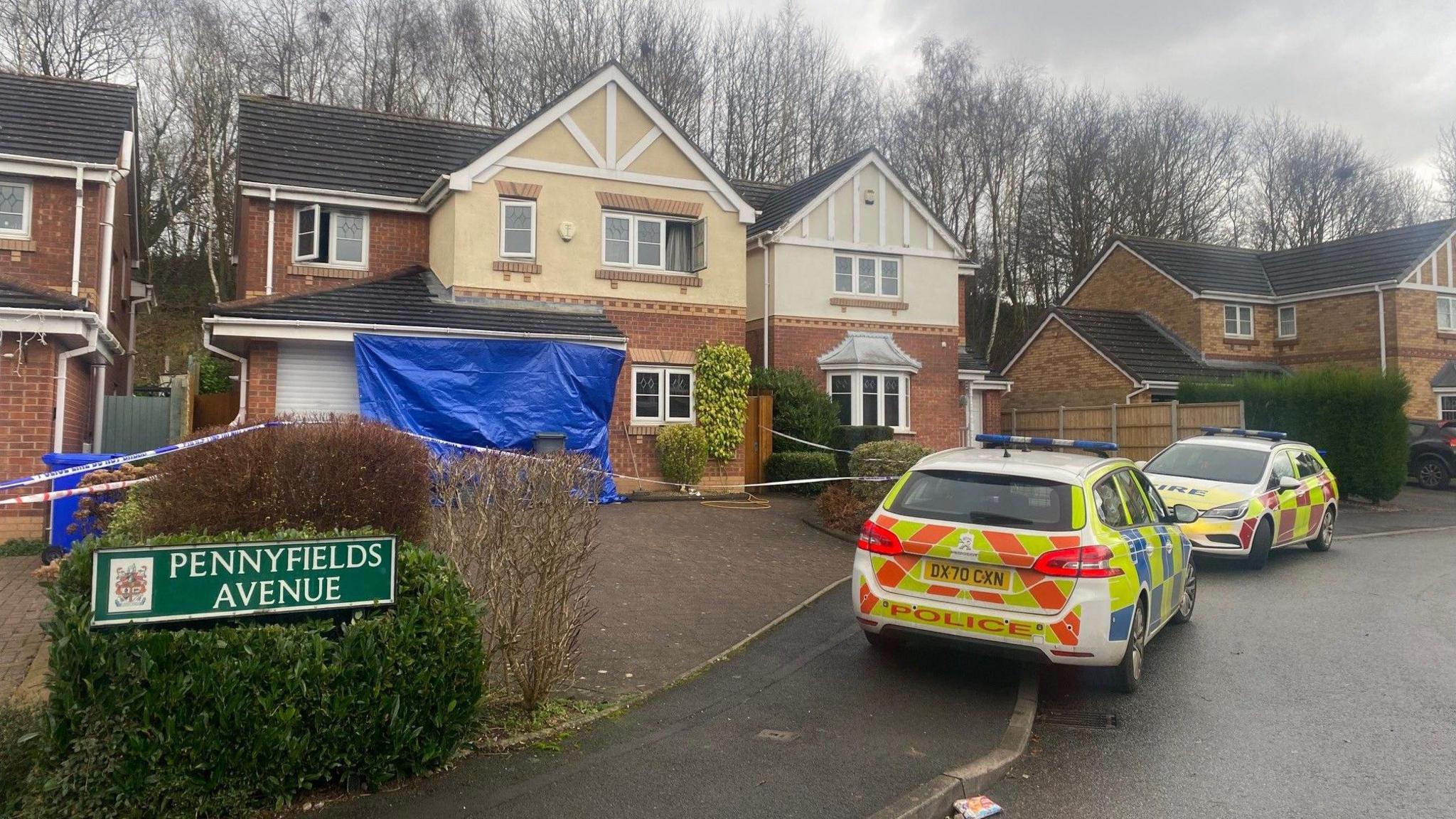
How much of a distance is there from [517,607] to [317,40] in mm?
36082

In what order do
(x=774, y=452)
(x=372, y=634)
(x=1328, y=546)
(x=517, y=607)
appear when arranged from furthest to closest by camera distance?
(x=774, y=452)
(x=1328, y=546)
(x=517, y=607)
(x=372, y=634)

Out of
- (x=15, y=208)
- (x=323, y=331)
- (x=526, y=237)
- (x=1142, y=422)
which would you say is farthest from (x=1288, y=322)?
(x=15, y=208)

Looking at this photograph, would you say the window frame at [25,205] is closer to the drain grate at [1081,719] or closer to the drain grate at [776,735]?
the drain grate at [776,735]

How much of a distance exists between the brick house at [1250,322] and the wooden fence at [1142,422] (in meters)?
3.91

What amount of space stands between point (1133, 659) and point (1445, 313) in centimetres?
3064

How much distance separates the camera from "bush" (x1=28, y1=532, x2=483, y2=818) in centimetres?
400

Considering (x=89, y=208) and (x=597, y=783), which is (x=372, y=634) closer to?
(x=597, y=783)

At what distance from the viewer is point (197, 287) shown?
34.1 metres

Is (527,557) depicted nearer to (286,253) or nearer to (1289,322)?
(286,253)

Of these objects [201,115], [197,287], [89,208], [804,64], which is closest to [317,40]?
[201,115]

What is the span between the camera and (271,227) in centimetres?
1752

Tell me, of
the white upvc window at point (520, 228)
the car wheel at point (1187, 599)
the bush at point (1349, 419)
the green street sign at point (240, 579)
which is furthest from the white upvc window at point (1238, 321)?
the green street sign at point (240, 579)

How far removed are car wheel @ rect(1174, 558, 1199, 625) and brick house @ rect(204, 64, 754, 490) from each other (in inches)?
409

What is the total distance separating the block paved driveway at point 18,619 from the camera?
20.6 feet
